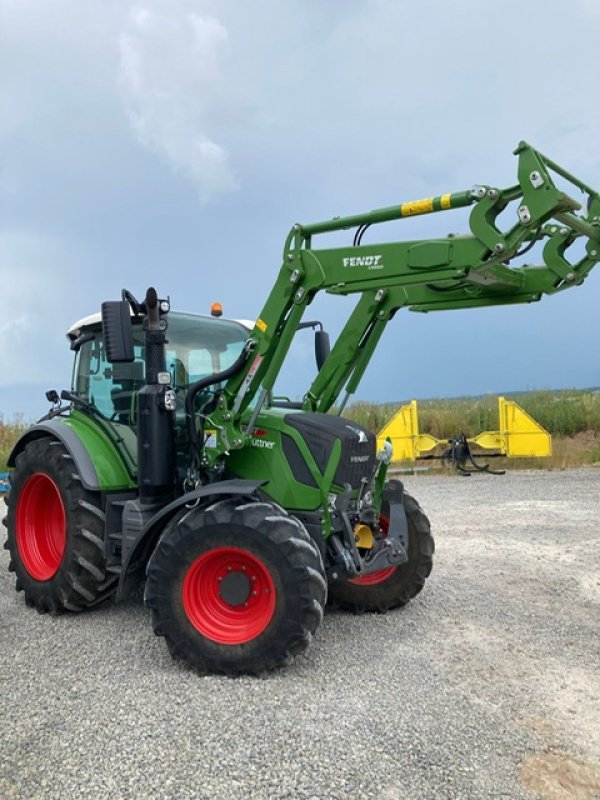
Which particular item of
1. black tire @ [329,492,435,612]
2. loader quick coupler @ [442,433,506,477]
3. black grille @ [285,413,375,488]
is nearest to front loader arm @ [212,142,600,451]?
black grille @ [285,413,375,488]

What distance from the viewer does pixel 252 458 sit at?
5.17m

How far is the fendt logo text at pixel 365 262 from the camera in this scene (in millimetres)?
4934

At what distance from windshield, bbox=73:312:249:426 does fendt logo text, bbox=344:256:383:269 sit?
1492 millimetres

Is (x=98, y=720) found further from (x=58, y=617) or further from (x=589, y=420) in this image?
(x=589, y=420)

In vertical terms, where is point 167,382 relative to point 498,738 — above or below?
above

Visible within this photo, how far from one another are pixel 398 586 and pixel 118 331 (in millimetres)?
2895

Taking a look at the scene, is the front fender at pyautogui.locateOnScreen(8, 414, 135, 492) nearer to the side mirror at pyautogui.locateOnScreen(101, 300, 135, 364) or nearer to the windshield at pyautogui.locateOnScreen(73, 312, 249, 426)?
the windshield at pyautogui.locateOnScreen(73, 312, 249, 426)

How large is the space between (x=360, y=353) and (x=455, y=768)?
3130 mm

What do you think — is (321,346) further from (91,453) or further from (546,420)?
(546,420)

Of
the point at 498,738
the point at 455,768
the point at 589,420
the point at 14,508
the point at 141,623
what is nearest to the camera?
the point at 455,768

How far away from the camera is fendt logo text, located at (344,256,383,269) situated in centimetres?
493

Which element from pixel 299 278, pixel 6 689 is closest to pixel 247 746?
pixel 6 689

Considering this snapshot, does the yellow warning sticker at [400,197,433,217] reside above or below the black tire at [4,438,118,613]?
above

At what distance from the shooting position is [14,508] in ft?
20.0
